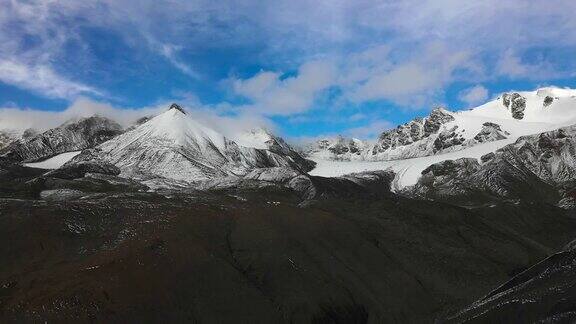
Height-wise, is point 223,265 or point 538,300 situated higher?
point 223,265

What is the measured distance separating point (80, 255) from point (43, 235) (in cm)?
1074

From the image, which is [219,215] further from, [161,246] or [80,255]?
[80,255]

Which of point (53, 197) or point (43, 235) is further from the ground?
point (53, 197)

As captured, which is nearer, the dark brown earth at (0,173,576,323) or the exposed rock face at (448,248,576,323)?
the exposed rock face at (448,248,576,323)

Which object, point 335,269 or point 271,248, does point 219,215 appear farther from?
point 335,269

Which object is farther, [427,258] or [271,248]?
[427,258]

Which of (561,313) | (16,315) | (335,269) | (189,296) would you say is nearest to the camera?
(561,313)

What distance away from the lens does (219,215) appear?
448 feet

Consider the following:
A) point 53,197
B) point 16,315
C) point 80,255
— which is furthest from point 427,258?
point 53,197

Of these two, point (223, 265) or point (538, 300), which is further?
point (223, 265)

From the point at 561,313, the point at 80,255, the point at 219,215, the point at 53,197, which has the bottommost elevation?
the point at 561,313

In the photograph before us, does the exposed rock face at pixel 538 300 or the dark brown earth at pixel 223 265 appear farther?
the dark brown earth at pixel 223 265

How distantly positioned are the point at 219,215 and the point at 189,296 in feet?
140

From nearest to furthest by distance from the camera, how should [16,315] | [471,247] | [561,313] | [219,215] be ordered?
[561,313] → [16,315] → [219,215] → [471,247]
